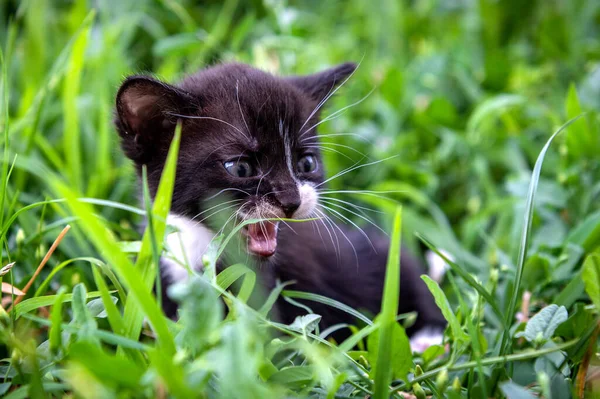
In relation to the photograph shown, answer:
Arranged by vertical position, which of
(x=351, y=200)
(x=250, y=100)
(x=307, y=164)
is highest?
(x=250, y=100)

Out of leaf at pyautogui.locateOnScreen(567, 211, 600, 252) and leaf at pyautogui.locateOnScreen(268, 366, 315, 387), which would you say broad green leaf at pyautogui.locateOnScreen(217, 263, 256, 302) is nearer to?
leaf at pyautogui.locateOnScreen(268, 366, 315, 387)

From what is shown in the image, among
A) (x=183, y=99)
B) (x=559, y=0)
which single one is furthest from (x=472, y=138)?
(x=183, y=99)

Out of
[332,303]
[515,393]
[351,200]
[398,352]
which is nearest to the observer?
[515,393]

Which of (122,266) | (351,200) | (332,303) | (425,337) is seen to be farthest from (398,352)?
(351,200)

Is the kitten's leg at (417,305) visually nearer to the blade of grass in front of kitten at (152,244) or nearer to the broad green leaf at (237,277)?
the broad green leaf at (237,277)

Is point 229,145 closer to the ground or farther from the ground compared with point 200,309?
farther from the ground

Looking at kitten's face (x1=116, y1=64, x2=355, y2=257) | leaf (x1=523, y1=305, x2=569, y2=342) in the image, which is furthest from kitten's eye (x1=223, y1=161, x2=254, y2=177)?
leaf (x1=523, y1=305, x2=569, y2=342)

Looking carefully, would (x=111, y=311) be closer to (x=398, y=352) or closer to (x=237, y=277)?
(x=237, y=277)
